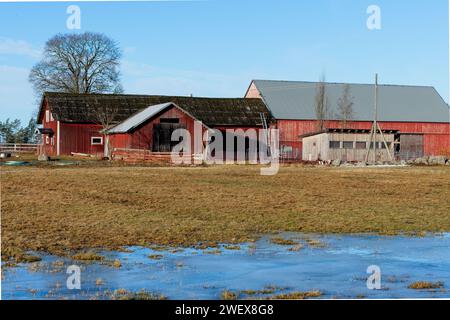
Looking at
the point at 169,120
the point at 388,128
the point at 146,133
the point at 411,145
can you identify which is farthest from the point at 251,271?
the point at 388,128

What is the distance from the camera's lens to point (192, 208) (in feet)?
68.5

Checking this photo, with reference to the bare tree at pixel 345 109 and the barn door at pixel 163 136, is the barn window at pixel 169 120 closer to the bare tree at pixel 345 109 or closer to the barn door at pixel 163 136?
the barn door at pixel 163 136

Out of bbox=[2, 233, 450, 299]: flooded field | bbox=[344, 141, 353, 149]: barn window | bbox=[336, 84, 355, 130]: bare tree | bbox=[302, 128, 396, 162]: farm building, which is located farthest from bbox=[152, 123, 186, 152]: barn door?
bbox=[2, 233, 450, 299]: flooded field

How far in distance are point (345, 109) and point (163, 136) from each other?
22503 mm

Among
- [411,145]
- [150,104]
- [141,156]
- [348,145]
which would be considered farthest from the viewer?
[411,145]

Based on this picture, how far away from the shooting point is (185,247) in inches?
581

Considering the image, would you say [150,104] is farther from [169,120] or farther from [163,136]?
[163,136]

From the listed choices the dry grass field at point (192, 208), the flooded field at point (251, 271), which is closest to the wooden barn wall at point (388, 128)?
the dry grass field at point (192, 208)

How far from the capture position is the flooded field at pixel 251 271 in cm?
1044

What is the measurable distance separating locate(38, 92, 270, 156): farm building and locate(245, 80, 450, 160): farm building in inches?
124

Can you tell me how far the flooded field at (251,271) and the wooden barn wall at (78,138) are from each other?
47.5m

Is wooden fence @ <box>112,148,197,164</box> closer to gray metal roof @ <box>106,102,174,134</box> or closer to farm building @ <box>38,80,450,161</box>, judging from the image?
farm building @ <box>38,80,450,161</box>

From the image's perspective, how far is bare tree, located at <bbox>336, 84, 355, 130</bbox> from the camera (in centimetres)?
6949
